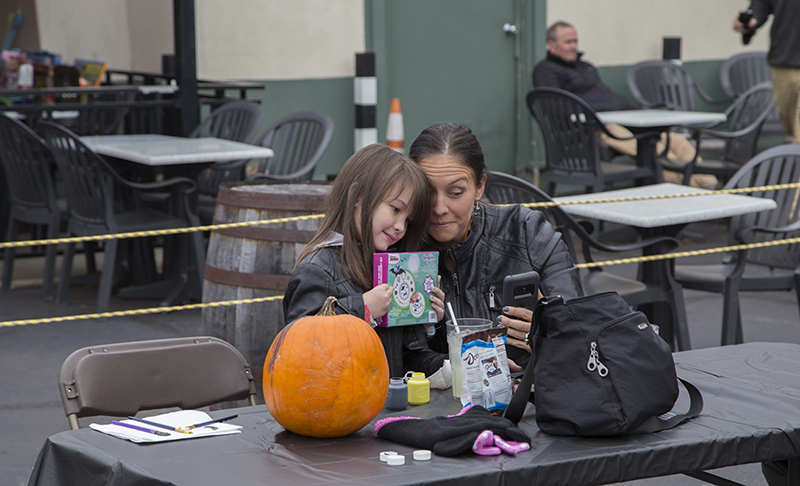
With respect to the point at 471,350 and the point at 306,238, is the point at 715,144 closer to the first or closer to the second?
the point at 306,238

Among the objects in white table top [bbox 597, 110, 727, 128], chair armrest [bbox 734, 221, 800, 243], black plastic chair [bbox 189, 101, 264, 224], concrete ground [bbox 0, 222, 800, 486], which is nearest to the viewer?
concrete ground [bbox 0, 222, 800, 486]

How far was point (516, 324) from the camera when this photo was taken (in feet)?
8.34

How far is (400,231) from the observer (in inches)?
100

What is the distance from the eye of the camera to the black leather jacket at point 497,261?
280 centimetres

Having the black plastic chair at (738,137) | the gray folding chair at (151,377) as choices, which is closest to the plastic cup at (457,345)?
the gray folding chair at (151,377)

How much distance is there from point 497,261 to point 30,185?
4.32 m

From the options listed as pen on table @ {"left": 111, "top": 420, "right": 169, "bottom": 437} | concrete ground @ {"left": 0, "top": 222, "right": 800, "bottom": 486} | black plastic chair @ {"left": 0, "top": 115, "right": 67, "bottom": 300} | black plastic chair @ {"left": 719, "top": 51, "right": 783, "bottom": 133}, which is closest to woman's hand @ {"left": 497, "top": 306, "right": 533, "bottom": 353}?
pen on table @ {"left": 111, "top": 420, "right": 169, "bottom": 437}

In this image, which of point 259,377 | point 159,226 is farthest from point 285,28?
point 259,377

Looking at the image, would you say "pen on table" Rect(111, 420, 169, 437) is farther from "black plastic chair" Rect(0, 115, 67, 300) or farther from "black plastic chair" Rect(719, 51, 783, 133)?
"black plastic chair" Rect(719, 51, 783, 133)

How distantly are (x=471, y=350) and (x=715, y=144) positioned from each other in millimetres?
7239

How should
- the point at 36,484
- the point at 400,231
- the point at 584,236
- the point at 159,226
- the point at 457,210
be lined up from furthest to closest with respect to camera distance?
the point at 159,226 → the point at 584,236 → the point at 457,210 → the point at 400,231 → the point at 36,484

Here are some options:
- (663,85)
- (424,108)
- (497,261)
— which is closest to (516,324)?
(497,261)

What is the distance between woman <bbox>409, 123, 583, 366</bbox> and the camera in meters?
2.77

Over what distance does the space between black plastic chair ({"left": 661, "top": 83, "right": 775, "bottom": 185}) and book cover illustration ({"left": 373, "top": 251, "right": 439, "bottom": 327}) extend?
18.6 feet
